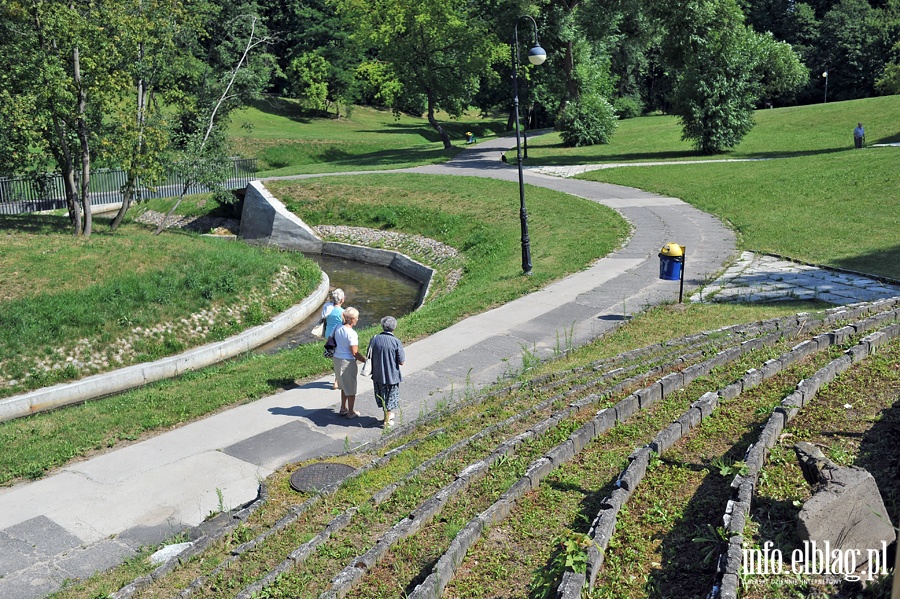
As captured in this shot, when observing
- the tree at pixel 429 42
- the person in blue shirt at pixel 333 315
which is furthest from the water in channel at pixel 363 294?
the tree at pixel 429 42

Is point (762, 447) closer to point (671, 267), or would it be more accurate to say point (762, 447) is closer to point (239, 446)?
point (239, 446)

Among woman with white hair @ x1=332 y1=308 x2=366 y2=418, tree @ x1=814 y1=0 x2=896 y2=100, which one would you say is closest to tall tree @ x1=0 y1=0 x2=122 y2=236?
woman with white hair @ x1=332 y1=308 x2=366 y2=418

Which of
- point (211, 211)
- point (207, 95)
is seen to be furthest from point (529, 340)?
point (211, 211)

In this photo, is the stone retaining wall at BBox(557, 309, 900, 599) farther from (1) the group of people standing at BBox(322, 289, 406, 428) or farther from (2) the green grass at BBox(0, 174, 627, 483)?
(2) the green grass at BBox(0, 174, 627, 483)

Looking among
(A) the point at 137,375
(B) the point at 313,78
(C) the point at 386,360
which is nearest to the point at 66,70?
(A) the point at 137,375

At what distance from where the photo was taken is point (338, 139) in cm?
5697

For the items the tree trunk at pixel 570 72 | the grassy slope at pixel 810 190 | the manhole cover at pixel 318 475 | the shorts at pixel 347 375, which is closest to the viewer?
the manhole cover at pixel 318 475

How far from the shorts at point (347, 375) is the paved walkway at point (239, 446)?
18.1 inches

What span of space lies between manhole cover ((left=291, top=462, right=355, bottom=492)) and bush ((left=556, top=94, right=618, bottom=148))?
3982cm

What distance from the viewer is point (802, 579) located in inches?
202

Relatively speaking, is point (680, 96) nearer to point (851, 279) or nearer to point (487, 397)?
point (851, 279)

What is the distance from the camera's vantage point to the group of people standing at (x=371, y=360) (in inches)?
409

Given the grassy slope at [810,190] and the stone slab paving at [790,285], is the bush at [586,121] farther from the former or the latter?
the stone slab paving at [790,285]

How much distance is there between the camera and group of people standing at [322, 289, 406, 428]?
409 inches
